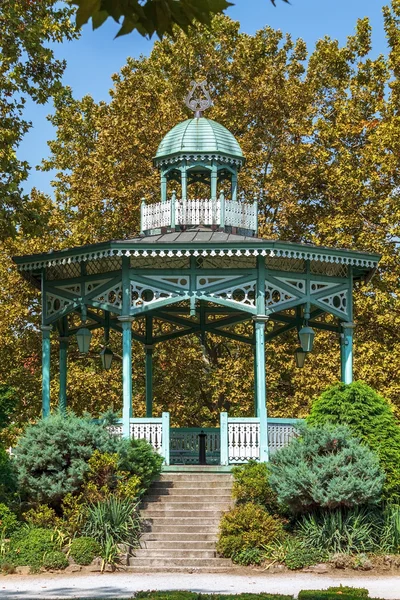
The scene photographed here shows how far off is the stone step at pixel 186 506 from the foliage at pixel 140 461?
320 mm

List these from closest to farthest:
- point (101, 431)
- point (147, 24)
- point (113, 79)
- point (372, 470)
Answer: point (147, 24)
point (372, 470)
point (101, 431)
point (113, 79)

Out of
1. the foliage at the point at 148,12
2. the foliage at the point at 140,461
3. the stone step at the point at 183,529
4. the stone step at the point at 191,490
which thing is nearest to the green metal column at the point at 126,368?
the foliage at the point at 140,461

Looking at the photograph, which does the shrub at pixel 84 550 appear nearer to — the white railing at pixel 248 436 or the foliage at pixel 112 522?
the foliage at pixel 112 522

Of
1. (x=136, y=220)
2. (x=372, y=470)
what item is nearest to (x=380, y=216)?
(x=136, y=220)

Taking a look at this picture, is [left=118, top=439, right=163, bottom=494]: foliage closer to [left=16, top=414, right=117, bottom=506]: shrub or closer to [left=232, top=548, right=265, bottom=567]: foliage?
[left=16, top=414, right=117, bottom=506]: shrub

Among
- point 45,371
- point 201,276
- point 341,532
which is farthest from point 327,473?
point 45,371

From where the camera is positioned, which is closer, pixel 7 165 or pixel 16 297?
pixel 7 165

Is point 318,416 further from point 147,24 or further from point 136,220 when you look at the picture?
point 136,220

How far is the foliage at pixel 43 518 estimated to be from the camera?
15742mm

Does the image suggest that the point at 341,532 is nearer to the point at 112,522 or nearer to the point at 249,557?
the point at 249,557

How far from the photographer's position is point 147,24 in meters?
4.97

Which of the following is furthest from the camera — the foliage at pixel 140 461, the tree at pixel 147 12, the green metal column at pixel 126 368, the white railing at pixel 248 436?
the green metal column at pixel 126 368

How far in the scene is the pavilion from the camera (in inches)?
727

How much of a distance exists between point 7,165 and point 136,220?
555 inches
